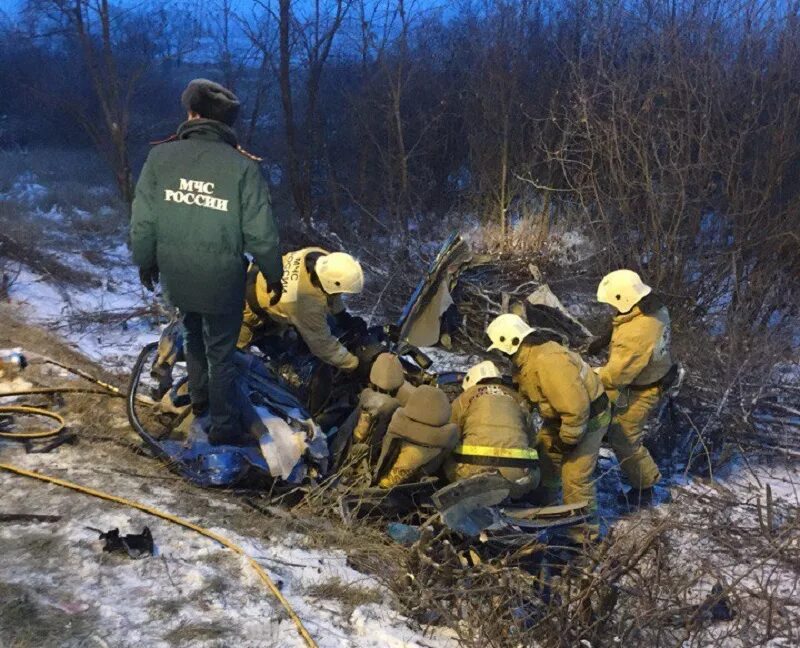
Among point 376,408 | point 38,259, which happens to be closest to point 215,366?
point 376,408

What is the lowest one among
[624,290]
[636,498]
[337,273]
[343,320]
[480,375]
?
[636,498]

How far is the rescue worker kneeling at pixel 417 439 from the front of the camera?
3951 mm

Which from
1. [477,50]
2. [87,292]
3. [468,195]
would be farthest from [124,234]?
[477,50]

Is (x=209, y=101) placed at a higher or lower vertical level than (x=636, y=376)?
higher

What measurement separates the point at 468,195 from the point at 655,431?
6601 millimetres

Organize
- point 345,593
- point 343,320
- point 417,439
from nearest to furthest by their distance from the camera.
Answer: point 345,593
point 417,439
point 343,320

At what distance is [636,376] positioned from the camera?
5211 mm

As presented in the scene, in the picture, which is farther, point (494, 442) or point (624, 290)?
point (624, 290)

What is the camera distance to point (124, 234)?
479 inches

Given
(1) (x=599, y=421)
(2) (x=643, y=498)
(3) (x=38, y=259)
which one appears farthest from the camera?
(3) (x=38, y=259)

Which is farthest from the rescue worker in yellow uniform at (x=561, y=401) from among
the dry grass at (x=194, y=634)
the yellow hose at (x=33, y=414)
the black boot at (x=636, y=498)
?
the yellow hose at (x=33, y=414)

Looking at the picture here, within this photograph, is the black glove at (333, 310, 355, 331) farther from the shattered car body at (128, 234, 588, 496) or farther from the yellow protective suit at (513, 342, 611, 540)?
the yellow protective suit at (513, 342, 611, 540)

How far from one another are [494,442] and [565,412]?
0.64 meters

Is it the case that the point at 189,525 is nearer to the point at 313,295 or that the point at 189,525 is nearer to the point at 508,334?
the point at 313,295
